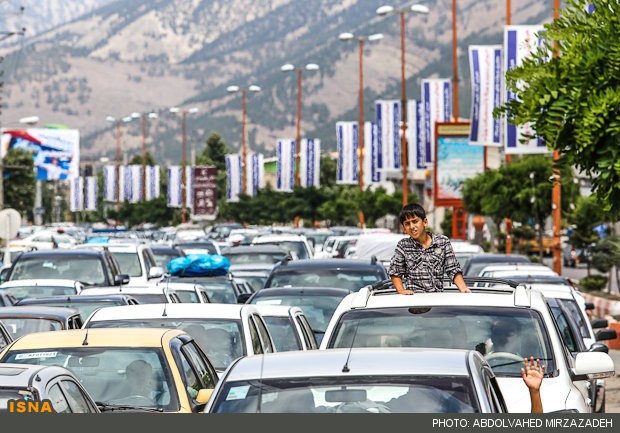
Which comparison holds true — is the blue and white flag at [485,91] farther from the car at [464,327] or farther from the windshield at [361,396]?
the windshield at [361,396]

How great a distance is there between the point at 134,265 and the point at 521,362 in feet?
58.0

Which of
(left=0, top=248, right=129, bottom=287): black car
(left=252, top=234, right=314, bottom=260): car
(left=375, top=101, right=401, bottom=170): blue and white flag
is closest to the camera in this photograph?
(left=0, top=248, right=129, bottom=287): black car

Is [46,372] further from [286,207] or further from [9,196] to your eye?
[9,196]

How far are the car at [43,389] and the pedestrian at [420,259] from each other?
3.34 metres

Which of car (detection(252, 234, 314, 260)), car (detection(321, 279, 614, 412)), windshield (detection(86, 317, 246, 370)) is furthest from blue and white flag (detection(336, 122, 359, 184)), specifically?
car (detection(321, 279, 614, 412))

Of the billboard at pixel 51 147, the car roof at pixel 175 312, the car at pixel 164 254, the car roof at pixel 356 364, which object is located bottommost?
the car at pixel 164 254

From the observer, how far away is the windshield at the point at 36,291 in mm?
18734

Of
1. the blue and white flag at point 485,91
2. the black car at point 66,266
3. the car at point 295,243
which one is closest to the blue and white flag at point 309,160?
the blue and white flag at point 485,91

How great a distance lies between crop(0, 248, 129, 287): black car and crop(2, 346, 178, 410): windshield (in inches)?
504

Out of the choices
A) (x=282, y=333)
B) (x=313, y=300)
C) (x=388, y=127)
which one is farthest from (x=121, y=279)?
(x=388, y=127)

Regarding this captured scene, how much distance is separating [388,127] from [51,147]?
14055 centimetres

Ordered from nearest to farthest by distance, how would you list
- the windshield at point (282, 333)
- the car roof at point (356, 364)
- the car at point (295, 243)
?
the car roof at point (356, 364) < the windshield at point (282, 333) < the car at point (295, 243)

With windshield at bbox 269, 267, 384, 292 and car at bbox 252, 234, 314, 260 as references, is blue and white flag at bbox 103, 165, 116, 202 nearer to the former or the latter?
car at bbox 252, 234, 314, 260

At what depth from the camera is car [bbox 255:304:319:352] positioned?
1255 centimetres
